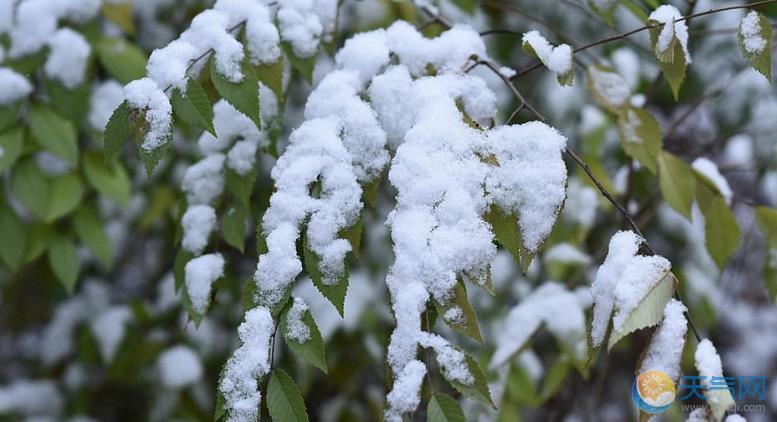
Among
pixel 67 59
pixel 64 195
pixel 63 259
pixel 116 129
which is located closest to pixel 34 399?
pixel 63 259

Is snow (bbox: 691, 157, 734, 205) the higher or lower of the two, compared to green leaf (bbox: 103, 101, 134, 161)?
lower

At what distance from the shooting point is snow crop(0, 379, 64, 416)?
177 cm

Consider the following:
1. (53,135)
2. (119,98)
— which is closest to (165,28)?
(119,98)

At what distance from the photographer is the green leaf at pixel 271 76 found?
0.94m

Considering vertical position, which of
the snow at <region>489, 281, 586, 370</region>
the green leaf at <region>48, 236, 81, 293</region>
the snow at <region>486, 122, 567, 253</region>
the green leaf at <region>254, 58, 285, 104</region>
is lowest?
the snow at <region>489, 281, 586, 370</region>

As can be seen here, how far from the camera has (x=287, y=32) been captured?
38.5 inches

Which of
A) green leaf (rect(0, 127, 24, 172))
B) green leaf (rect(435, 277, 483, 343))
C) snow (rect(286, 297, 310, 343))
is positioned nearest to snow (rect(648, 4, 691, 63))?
green leaf (rect(435, 277, 483, 343))

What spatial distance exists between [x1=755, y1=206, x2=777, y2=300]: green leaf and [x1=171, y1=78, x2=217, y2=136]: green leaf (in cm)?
83

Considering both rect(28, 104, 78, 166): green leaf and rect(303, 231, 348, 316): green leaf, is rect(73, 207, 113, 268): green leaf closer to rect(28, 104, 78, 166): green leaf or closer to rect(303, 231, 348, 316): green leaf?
rect(28, 104, 78, 166): green leaf

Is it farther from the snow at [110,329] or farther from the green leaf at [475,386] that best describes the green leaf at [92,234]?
the green leaf at [475,386]

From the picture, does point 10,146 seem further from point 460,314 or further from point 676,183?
point 676,183

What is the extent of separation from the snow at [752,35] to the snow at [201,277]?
69 centimetres

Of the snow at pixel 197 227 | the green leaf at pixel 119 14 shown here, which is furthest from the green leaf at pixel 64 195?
the snow at pixel 197 227
